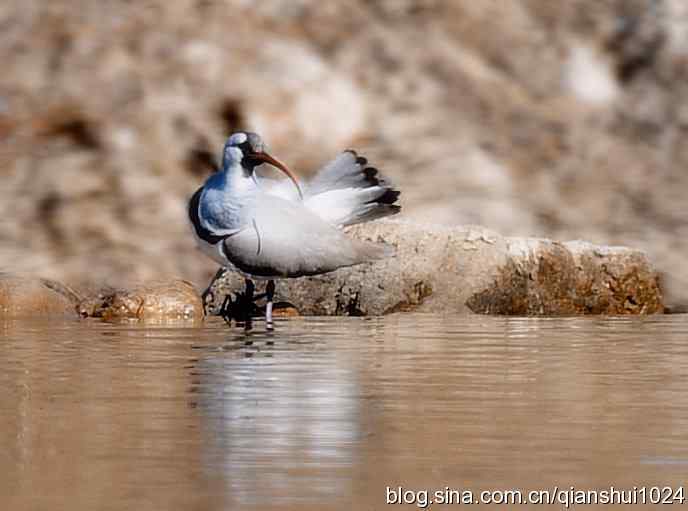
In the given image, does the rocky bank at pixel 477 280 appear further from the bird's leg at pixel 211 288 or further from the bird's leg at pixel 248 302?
the bird's leg at pixel 248 302

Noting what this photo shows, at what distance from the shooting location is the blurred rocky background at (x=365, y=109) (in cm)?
760

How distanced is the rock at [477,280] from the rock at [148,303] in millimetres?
597

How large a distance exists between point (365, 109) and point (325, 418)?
16.3ft

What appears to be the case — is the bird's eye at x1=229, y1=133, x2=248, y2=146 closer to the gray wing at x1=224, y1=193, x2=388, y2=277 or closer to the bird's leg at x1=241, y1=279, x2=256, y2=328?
the gray wing at x1=224, y1=193, x2=388, y2=277

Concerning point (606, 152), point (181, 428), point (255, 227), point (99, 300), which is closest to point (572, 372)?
point (181, 428)

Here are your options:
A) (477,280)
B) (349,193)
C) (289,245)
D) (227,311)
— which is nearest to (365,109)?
(477,280)

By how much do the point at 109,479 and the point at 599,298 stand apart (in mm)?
5648

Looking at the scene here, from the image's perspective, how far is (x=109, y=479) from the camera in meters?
2.49

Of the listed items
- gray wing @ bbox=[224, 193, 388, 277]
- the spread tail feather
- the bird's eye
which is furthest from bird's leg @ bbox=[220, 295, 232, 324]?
the bird's eye

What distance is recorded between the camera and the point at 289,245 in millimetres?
6633

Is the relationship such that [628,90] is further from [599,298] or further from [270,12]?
[270,12]

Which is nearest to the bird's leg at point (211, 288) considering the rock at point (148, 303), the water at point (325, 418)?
the rock at point (148, 303)

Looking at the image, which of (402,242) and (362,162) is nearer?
(362,162)

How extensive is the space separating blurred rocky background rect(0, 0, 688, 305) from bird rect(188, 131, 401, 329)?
821mm
